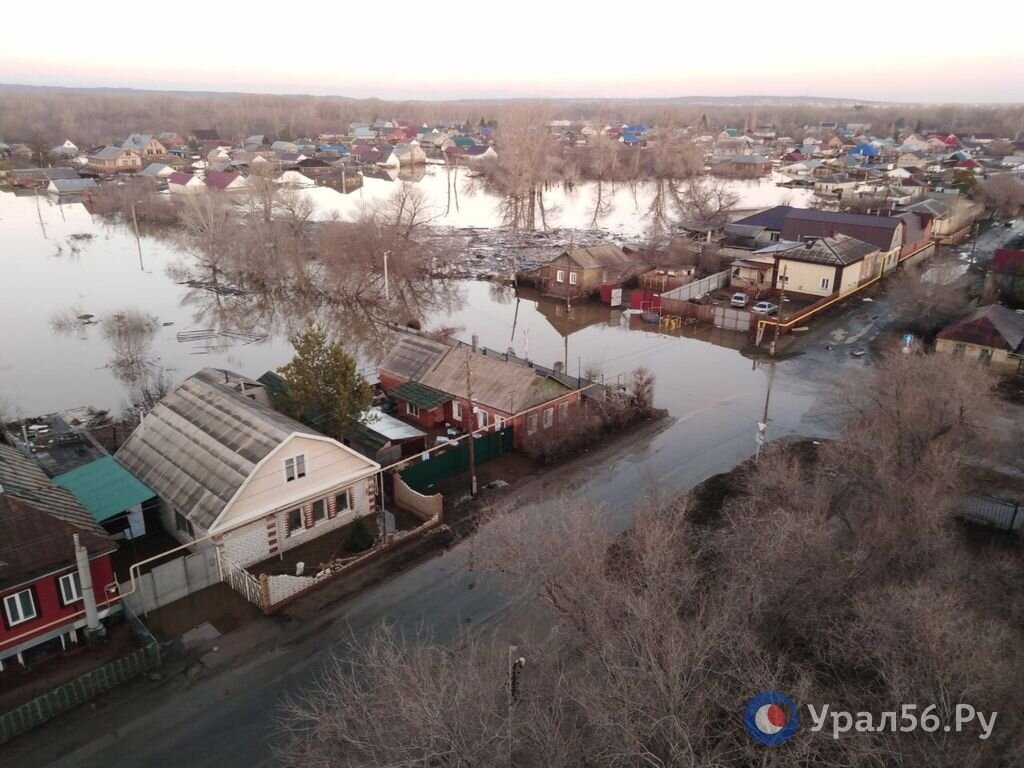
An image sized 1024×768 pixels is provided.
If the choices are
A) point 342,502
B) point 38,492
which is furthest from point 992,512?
point 38,492

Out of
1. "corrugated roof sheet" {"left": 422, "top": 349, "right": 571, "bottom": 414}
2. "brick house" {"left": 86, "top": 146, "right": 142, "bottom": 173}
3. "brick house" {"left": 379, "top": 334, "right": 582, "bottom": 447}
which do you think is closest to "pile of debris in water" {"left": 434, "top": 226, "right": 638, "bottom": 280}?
"brick house" {"left": 379, "top": 334, "right": 582, "bottom": 447}

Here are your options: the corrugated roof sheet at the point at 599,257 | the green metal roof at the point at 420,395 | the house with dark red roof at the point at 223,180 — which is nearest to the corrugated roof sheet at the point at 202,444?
the green metal roof at the point at 420,395

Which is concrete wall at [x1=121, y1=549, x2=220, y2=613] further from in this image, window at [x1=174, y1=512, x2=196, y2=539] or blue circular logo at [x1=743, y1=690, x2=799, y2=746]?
blue circular logo at [x1=743, y1=690, x2=799, y2=746]

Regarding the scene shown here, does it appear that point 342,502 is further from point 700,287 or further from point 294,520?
point 700,287

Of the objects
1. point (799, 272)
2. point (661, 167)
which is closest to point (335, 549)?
point (799, 272)

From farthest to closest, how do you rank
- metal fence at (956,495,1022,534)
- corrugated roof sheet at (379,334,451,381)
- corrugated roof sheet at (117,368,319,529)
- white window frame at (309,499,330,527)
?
corrugated roof sheet at (379,334,451,381)
white window frame at (309,499,330,527)
metal fence at (956,495,1022,534)
corrugated roof sheet at (117,368,319,529)

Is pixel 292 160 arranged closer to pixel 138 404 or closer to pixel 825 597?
pixel 138 404
